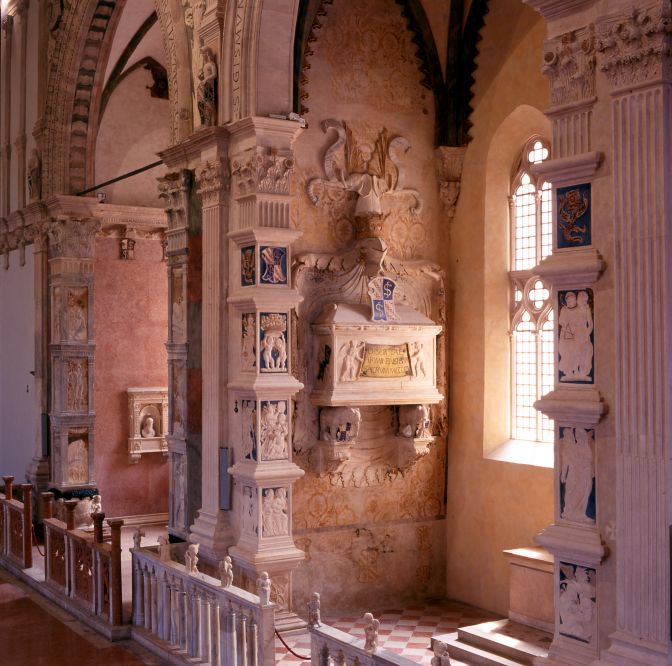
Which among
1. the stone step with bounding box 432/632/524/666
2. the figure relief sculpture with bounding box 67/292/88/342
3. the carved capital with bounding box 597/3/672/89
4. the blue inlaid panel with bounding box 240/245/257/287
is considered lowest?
Answer: the stone step with bounding box 432/632/524/666

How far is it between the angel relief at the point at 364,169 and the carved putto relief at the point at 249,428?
2.75 meters

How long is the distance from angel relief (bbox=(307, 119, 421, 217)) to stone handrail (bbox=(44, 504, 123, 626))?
13.8 feet

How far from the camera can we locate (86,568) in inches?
388

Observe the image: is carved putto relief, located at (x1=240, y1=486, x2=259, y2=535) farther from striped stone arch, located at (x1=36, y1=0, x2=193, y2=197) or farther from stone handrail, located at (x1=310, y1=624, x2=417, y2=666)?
striped stone arch, located at (x1=36, y1=0, x2=193, y2=197)

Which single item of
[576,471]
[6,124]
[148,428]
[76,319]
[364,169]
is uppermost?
[6,124]

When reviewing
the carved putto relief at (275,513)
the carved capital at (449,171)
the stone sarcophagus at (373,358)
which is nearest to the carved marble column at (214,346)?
the carved putto relief at (275,513)

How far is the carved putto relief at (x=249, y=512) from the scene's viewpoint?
28.2 ft

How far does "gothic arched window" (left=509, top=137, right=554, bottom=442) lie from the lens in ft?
34.7

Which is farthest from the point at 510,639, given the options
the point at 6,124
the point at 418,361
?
the point at 6,124

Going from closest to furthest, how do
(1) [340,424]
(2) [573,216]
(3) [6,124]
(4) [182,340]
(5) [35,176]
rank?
(2) [573,216] → (4) [182,340] → (1) [340,424] → (5) [35,176] → (3) [6,124]

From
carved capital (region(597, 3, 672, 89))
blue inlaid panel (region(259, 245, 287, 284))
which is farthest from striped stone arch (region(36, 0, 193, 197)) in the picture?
carved capital (region(597, 3, 672, 89))

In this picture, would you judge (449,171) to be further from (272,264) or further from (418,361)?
(272,264)

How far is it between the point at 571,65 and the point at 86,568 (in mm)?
7064

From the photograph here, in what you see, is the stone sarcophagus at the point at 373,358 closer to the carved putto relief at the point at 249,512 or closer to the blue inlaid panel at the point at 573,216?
the carved putto relief at the point at 249,512
